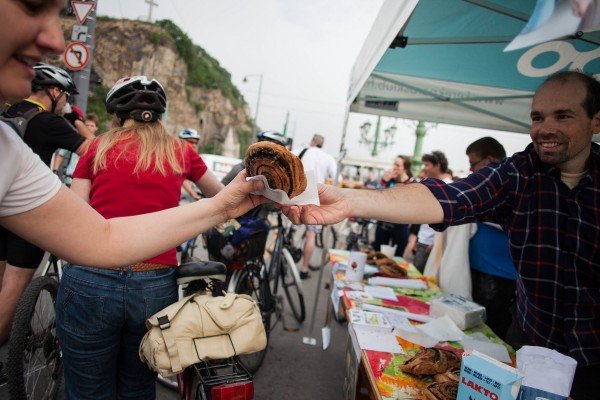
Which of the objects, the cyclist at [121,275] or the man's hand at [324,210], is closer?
the man's hand at [324,210]

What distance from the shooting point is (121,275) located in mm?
1702

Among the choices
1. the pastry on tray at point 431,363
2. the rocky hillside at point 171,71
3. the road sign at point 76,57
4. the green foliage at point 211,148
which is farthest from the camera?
the green foliage at point 211,148

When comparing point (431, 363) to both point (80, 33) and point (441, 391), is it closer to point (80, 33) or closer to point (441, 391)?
point (441, 391)

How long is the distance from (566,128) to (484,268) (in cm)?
191

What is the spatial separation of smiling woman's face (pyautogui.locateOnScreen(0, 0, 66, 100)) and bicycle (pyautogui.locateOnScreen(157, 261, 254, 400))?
4.31 feet

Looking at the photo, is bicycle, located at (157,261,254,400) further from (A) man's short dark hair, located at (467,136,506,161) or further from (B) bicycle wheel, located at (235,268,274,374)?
(A) man's short dark hair, located at (467,136,506,161)

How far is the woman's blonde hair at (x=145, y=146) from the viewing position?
1746 mm

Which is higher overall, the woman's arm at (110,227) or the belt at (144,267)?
the woman's arm at (110,227)

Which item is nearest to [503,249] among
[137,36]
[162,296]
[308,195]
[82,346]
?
[308,195]

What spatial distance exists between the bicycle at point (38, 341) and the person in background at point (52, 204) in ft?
5.39

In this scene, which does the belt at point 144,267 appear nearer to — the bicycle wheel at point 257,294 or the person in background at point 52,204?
the person in background at point 52,204

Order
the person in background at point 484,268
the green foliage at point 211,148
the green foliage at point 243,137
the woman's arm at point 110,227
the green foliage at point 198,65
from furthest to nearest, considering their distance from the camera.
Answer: the green foliage at point 243,137, the green foliage at point 211,148, the green foliage at point 198,65, the person in background at point 484,268, the woman's arm at point 110,227

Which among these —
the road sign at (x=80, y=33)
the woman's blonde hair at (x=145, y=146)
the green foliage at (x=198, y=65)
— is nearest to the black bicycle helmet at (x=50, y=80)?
the woman's blonde hair at (x=145, y=146)

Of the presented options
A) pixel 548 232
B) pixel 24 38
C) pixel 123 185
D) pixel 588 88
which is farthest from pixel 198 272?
pixel 588 88
